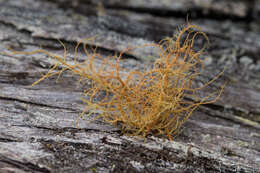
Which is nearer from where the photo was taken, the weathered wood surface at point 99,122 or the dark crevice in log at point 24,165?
the dark crevice in log at point 24,165

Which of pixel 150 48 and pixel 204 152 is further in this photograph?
pixel 150 48

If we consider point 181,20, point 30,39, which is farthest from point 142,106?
point 181,20

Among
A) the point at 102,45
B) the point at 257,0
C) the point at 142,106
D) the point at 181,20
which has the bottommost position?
the point at 142,106

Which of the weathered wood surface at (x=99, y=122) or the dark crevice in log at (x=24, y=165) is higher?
the weathered wood surface at (x=99, y=122)

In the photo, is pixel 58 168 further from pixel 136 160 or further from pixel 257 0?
pixel 257 0

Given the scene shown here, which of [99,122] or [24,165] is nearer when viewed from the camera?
[24,165]

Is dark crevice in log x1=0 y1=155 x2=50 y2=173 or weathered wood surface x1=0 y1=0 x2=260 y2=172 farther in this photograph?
weathered wood surface x1=0 y1=0 x2=260 y2=172

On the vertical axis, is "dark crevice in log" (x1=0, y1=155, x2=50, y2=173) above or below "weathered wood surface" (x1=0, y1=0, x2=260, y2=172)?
below

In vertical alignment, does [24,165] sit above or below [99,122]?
below
